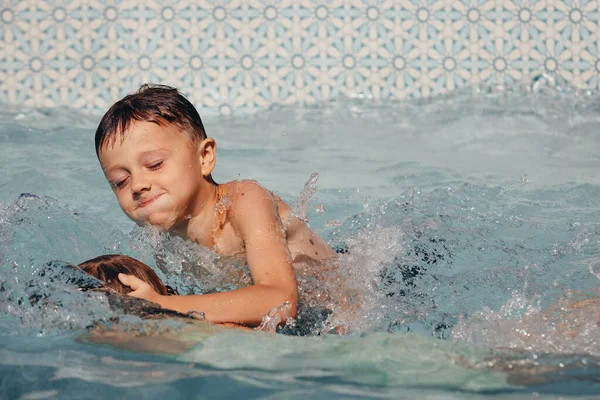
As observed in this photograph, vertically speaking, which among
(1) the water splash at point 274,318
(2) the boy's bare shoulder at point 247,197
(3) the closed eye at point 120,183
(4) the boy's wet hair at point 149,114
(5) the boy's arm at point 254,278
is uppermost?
(4) the boy's wet hair at point 149,114

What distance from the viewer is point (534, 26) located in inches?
238

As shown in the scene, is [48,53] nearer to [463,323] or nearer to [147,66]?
[147,66]

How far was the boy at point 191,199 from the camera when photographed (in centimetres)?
216

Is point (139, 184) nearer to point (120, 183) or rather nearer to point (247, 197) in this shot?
point (120, 183)

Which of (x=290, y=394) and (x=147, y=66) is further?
(x=147, y=66)

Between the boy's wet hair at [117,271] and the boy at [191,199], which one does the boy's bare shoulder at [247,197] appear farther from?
the boy's wet hair at [117,271]

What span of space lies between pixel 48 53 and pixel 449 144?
9.62ft

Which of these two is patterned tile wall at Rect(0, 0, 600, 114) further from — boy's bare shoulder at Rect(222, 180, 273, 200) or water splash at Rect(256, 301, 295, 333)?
water splash at Rect(256, 301, 295, 333)

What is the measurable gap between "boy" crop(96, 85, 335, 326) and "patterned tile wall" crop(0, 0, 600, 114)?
3.35 metres

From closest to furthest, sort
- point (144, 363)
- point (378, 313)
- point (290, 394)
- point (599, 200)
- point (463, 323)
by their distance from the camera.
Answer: point (290, 394), point (144, 363), point (463, 323), point (378, 313), point (599, 200)

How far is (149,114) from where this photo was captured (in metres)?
2.40

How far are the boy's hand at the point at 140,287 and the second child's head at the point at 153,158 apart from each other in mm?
Answer: 273

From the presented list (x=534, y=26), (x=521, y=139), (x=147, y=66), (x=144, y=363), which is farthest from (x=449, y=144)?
(x=144, y=363)

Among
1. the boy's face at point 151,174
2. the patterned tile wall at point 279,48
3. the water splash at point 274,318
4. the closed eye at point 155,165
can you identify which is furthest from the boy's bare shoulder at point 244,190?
the patterned tile wall at point 279,48
